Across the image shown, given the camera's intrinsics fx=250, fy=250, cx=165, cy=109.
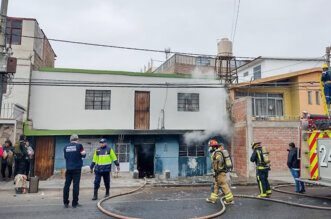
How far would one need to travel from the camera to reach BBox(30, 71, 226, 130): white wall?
14828 mm

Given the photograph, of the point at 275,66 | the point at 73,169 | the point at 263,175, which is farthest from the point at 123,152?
the point at 275,66

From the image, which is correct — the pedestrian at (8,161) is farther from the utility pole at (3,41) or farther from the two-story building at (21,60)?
the utility pole at (3,41)

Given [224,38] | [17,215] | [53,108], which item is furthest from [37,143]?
[224,38]

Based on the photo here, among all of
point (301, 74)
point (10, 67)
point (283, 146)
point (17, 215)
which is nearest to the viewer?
point (17, 215)

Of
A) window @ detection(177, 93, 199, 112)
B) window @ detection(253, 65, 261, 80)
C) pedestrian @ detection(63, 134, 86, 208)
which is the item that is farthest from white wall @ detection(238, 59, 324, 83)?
pedestrian @ detection(63, 134, 86, 208)

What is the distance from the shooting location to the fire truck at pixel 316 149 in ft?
23.1

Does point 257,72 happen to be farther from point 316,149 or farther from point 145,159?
point 316,149

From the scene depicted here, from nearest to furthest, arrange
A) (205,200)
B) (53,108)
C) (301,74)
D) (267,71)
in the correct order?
(205,200) < (53,108) < (301,74) < (267,71)

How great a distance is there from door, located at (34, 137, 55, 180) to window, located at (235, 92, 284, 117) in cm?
1285

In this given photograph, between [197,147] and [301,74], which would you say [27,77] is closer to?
[197,147]

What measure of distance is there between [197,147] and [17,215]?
12.1 m

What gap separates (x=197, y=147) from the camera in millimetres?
16500

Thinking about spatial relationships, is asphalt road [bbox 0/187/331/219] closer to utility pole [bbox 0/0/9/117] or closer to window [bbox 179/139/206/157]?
utility pole [bbox 0/0/9/117]

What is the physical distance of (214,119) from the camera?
16547mm
